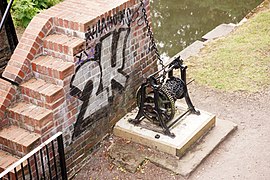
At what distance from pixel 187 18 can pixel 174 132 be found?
720 cm

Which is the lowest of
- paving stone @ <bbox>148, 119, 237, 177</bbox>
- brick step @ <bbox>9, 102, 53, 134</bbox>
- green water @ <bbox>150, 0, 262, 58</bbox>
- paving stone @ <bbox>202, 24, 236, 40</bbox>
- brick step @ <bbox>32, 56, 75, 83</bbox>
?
green water @ <bbox>150, 0, 262, 58</bbox>

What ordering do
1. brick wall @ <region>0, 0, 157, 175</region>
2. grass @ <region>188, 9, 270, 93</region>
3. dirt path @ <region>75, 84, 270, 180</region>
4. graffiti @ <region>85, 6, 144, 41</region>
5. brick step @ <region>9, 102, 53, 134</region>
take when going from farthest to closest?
grass @ <region>188, 9, 270, 93</region> → dirt path @ <region>75, 84, 270, 180</region> → graffiti @ <region>85, 6, 144, 41</region> → brick wall @ <region>0, 0, 157, 175</region> → brick step @ <region>9, 102, 53, 134</region>

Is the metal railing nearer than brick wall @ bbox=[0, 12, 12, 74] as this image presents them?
Yes

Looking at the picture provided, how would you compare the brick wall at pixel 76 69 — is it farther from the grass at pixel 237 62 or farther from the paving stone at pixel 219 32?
the paving stone at pixel 219 32

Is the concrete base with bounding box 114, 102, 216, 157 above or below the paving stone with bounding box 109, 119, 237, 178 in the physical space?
above

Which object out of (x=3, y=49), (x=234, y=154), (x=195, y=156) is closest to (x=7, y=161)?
(x=195, y=156)

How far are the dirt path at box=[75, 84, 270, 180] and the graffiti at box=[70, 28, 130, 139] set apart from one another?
49cm

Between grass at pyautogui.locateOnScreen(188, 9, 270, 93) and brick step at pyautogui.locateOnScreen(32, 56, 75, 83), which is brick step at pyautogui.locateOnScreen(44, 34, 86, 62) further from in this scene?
grass at pyautogui.locateOnScreen(188, 9, 270, 93)

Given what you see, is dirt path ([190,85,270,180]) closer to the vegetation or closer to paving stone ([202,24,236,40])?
paving stone ([202,24,236,40])

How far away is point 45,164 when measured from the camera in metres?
5.07

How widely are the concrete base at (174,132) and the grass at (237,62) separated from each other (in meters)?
1.28

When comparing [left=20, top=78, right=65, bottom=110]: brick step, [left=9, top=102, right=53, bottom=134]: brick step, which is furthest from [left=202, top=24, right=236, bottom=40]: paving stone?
[left=9, top=102, right=53, bottom=134]: brick step

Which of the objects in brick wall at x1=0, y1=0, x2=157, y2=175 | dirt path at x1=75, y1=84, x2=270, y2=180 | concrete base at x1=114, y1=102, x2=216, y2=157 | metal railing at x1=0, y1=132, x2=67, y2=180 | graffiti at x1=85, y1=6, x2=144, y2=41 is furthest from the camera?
concrete base at x1=114, y1=102, x2=216, y2=157

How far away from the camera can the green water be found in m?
11.4
